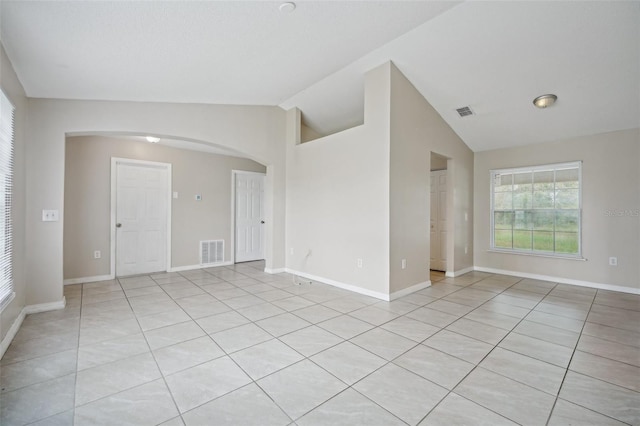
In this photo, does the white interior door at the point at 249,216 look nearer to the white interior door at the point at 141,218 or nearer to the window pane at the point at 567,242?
the white interior door at the point at 141,218

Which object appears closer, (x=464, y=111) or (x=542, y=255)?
(x=464, y=111)

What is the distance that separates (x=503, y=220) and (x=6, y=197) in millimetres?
6878

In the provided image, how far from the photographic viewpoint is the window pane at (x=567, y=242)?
14.6ft

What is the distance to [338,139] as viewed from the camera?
422cm

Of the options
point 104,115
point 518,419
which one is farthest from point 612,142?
point 104,115

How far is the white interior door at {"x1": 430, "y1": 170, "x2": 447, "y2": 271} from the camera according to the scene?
5.36 meters

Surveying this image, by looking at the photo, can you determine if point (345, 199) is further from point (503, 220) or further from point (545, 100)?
point (503, 220)

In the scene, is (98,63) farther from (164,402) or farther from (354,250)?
(354,250)

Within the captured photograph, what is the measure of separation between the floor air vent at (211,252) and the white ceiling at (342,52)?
2.88 meters

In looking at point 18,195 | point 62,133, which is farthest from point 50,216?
point 62,133

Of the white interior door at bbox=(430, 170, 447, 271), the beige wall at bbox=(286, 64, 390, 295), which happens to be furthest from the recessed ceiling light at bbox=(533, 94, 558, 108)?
the beige wall at bbox=(286, 64, 390, 295)

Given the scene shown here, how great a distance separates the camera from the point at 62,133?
3180mm

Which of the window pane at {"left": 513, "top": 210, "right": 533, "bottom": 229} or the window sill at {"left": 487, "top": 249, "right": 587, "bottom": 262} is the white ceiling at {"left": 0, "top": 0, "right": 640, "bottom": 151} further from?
the window sill at {"left": 487, "top": 249, "right": 587, "bottom": 262}

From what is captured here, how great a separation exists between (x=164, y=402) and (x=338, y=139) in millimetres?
3646
